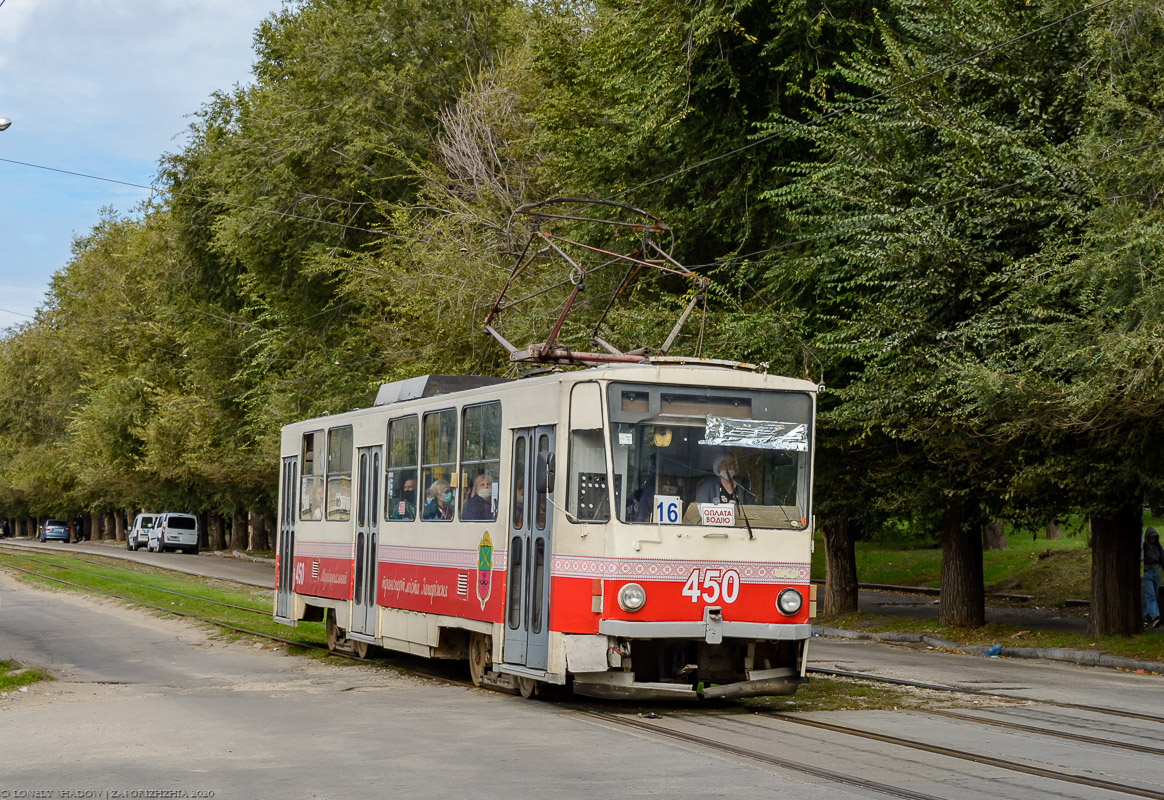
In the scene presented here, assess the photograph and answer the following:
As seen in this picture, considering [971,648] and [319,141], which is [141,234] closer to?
[319,141]

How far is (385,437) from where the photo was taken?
678 inches

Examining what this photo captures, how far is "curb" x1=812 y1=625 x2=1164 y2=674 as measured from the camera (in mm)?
18633

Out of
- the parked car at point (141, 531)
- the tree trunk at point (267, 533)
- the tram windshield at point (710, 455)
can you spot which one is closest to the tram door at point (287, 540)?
the tram windshield at point (710, 455)

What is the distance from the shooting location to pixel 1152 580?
2317cm

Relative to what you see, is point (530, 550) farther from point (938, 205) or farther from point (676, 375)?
point (938, 205)

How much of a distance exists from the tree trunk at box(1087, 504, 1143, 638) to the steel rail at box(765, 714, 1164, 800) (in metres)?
10.00

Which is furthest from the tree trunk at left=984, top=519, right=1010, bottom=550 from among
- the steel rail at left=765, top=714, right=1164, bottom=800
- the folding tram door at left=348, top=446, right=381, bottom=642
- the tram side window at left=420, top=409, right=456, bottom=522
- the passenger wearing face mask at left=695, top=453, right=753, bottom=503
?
the steel rail at left=765, top=714, right=1164, bottom=800

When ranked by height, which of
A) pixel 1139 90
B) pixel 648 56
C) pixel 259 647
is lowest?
pixel 259 647

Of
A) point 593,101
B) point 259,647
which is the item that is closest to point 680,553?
point 259,647

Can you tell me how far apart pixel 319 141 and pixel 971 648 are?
2506 cm

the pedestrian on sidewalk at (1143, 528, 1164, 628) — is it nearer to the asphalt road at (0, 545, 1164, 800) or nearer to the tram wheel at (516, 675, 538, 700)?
the asphalt road at (0, 545, 1164, 800)

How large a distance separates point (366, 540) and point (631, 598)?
613 centimetres

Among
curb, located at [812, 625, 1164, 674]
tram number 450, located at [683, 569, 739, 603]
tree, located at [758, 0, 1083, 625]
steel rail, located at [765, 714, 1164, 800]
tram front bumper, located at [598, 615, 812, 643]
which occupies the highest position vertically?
tree, located at [758, 0, 1083, 625]

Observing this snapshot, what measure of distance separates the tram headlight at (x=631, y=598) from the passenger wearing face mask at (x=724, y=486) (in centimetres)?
106
